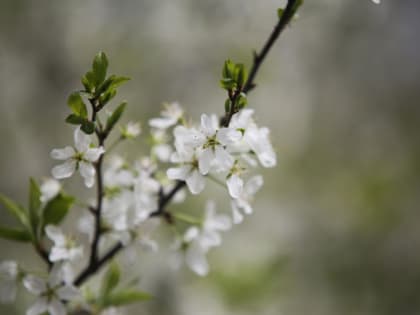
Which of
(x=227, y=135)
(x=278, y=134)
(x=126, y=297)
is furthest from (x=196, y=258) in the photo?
(x=278, y=134)

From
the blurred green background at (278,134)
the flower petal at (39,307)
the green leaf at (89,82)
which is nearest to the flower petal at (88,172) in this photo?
the green leaf at (89,82)

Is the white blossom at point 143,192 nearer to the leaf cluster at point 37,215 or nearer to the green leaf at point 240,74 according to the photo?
the leaf cluster at point 37,215

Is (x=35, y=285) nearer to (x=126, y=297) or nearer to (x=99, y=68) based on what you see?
(x=126, y=297)

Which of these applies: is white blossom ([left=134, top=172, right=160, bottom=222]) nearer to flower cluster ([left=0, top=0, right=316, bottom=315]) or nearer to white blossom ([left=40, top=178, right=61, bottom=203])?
flower cluster ([left=0, top=0, right=316, bottom=315])

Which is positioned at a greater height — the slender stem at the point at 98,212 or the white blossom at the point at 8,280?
the slender stem at the point at 98,212

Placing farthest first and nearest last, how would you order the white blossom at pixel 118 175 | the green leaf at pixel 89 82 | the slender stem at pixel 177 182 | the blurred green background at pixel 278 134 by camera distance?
the blurred green background at pixel 278 134 < the white blossom at pixel 118 175 < the slender stem at pixel 177 182 < the green leaf at pixel 89 82

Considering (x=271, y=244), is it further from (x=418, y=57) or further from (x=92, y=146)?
(x=92, y=146)

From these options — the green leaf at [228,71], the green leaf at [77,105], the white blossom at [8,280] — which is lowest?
the white blossom at [8,280]
